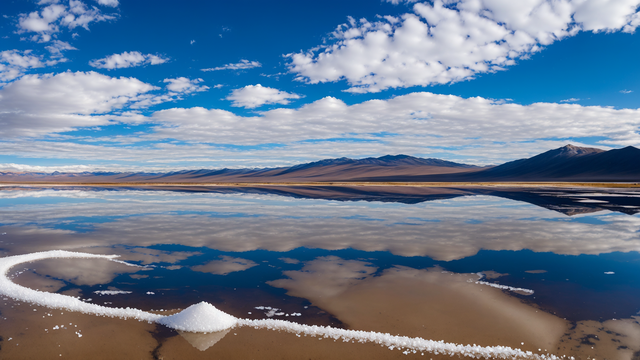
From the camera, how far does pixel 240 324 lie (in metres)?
4.47

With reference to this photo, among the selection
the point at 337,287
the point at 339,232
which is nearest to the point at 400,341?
the point at 337,287

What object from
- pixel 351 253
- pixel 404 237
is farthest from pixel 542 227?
pixel 351 253

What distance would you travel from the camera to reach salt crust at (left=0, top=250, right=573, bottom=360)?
3.88m

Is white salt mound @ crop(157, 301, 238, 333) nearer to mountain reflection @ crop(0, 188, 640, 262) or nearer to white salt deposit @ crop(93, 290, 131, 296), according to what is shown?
white salt deposit @ crop(93, 290, 131, 296)

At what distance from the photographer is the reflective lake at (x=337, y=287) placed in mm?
4031

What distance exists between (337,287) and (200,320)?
8.08 feet

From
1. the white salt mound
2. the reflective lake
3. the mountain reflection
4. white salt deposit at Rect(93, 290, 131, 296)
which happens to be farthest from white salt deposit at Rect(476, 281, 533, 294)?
white salt deposit at Rect(93, 290, 131, 296)

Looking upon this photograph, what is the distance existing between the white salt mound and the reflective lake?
0.36 feet

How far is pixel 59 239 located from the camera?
1008cm

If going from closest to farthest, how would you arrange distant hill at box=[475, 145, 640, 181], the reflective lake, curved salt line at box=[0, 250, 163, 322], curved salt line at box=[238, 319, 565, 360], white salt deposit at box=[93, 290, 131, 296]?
curved salt line at box=[238, 319, 565, 360] < the reflective lake < curved salt line at box=[0, 250, 163, 322] < white salt deposit at box=[93, 290, 131, 296] < distant hill at box=[475, 145, 640, 181]

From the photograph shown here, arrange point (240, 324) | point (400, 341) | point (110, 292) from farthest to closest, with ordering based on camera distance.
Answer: point (110, 292), point (240, 324), point (400, 341)

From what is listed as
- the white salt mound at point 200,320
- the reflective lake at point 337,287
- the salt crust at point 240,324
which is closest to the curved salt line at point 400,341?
the salt crust at point 240,324

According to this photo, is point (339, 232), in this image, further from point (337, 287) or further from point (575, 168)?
point (575, 168)

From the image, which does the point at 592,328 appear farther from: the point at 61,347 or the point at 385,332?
the point at 61,347
